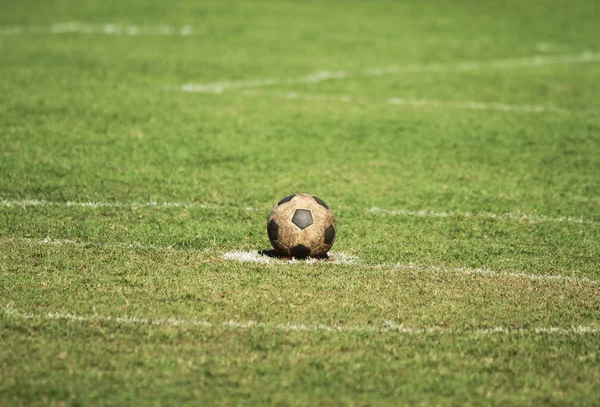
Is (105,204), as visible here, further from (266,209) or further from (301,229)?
(301,229)

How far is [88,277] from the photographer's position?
6812 mm

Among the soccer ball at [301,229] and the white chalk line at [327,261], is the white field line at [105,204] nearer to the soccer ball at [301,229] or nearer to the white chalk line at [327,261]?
the white chalk line at [327,261]

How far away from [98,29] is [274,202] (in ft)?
45.6

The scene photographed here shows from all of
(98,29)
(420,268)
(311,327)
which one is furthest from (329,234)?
(98,29)

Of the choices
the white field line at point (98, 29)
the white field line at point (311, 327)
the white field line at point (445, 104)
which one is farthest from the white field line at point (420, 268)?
the white field line at point (98, 29)

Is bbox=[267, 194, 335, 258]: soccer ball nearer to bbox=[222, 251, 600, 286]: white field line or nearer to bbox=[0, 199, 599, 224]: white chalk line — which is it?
bbox=[222, 251, 600, 286]: white field line

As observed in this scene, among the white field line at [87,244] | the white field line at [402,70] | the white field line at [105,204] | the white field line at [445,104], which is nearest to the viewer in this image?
the white field line at [87,244]

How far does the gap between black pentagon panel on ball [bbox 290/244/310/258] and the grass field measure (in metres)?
0.10

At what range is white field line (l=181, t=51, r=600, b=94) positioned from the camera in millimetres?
15797

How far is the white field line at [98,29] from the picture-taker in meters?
A: 21.4

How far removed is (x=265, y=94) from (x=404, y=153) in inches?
157

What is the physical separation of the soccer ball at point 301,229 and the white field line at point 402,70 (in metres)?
8.21

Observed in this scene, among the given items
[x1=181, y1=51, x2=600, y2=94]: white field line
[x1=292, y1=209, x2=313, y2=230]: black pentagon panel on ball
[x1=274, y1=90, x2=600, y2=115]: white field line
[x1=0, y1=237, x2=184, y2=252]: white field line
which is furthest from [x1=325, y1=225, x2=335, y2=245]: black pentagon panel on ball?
[x1=181, y1=51, x2=600, y2=94]: white field line

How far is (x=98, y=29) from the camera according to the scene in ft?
72.4
